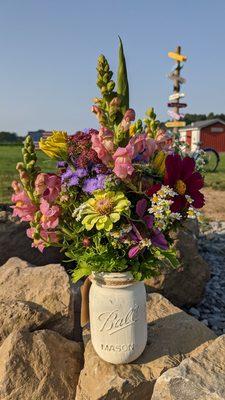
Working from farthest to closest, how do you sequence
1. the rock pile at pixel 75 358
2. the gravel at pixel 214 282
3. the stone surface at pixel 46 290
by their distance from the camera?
the gravel at pixel 214 282 → the stone surface at pixel 46 290 → the rock pile at pixel 75 358

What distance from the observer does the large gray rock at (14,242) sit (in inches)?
183

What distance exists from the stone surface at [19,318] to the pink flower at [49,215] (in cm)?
75

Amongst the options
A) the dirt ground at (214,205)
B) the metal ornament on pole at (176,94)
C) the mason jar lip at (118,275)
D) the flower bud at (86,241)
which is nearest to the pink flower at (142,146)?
the flower bud at (86,241)

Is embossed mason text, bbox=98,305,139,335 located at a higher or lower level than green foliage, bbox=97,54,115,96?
lower

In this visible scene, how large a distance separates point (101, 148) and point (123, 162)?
0.43 feet

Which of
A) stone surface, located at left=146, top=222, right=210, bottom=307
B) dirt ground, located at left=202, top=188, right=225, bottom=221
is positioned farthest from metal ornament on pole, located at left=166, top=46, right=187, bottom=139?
stone surface, located at left=146, top=222, right=210, bottom=307

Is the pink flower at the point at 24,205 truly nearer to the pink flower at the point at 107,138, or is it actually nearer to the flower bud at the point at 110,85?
the pink flower at the point at 107,138

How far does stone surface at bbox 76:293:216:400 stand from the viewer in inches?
91.4

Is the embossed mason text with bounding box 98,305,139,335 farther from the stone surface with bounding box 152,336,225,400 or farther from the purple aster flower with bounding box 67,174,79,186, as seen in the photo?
the purple aster flower with bounding box 67,174,79,186

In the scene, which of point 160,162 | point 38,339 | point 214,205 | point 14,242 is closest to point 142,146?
point 160,162

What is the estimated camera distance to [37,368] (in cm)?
242

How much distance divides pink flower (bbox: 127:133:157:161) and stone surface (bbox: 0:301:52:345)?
4.03 feet

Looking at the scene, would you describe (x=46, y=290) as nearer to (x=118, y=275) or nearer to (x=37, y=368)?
(x=37, y=368)

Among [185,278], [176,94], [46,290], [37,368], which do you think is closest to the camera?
[37,368]
